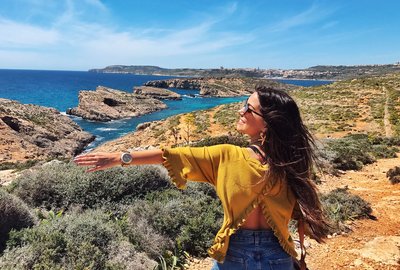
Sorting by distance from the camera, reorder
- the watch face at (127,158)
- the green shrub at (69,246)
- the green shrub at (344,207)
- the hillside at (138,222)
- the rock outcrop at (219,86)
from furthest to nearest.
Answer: the rock outcrop at (219,86) → the green shrub at (344,207) → the hillside at (138,222) → the green shrub at (69,246) → the watch face at (127,158)

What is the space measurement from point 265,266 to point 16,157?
95.1 feet

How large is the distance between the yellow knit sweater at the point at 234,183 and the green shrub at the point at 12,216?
379cm

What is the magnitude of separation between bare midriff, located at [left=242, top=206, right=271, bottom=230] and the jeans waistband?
0.09 feet

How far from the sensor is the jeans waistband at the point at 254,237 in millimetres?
2075

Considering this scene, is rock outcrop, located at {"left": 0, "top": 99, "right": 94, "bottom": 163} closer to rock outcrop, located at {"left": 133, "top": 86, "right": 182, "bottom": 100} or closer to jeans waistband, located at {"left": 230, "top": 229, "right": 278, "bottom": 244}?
jeans waistband, located at {"left": 230, "top": 229, "right": 278, "bottom": 244}

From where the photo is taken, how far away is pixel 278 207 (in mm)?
2105

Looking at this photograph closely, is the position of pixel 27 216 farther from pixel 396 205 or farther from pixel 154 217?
pixel 396 205

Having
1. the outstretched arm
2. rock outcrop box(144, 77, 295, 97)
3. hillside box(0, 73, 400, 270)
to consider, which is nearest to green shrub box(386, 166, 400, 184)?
hillside box(0, 73, 400, 270)

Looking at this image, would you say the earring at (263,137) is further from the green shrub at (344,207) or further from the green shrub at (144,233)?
the green shrub at (344,207)

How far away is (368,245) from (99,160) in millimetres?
6089

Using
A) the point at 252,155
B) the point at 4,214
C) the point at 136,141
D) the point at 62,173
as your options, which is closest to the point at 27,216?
the point at 4,214

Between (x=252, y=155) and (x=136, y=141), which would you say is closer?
(x=252, y=155)

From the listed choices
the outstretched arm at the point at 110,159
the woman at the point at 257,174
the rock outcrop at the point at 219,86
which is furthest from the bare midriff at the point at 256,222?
the rock outcrop at the point at 219,86

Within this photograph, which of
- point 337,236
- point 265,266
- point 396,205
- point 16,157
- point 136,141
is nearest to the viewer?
point 265,266
